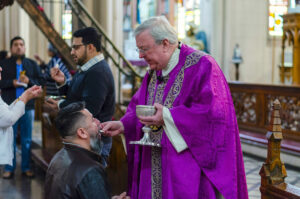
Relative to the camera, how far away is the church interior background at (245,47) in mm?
7598

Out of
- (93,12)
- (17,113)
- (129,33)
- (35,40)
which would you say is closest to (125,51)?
(129,33)

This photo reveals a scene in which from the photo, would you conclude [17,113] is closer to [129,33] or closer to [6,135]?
[6,135]

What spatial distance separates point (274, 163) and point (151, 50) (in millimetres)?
1139

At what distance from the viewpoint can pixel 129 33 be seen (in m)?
23.8

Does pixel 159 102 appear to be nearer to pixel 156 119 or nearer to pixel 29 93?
pixel 156 119

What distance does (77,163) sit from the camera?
2.18m

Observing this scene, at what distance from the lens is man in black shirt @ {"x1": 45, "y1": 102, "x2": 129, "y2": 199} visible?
211 centimetres

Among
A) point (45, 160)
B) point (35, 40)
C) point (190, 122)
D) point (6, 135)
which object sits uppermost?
point (35, 40)

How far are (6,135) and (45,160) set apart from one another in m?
2.62

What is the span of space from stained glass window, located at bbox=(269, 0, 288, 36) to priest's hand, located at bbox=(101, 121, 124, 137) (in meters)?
13.4

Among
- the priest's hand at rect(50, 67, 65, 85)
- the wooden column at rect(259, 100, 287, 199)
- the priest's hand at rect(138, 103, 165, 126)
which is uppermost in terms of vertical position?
the priest's hand at rect(50, 67, 65, 85)

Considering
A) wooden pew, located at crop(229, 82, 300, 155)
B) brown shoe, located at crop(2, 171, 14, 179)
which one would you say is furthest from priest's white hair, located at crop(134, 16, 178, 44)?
wooden pew, located at crop(229, 82, 300, 155)

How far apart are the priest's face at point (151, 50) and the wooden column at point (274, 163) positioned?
2.74 ft

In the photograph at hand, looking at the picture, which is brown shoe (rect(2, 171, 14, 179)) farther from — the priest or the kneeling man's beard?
the kneeling man's beard
